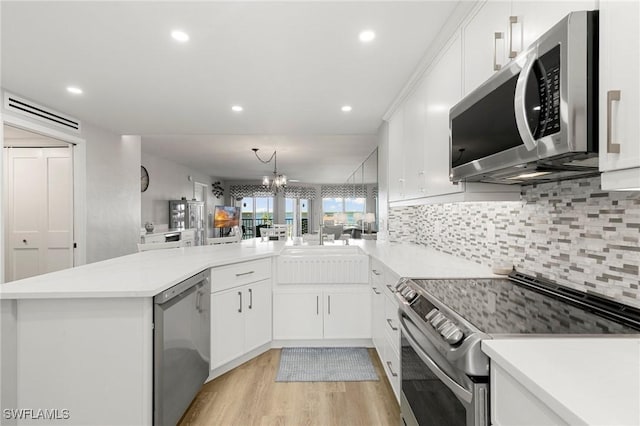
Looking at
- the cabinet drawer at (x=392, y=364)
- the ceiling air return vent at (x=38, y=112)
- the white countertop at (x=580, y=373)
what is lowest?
the cabinet drawer at (x=392, y=364)

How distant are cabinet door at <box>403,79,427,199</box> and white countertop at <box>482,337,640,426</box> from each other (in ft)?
4.92

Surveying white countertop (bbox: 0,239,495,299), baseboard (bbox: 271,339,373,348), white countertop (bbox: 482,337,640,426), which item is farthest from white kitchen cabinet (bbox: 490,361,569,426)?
baseboard (bbox: 271,339,373,348)

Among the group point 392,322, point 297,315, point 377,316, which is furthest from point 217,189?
point 392,322

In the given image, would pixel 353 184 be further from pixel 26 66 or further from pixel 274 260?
pixel 26 66

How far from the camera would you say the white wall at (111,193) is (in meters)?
4.06

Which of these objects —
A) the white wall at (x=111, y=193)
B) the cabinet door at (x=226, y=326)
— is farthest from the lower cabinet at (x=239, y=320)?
the white wall at (x=111, y=193)

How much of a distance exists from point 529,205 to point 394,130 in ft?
5.83

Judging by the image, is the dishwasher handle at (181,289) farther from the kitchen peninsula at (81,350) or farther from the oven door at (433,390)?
the oven door at (433,390)

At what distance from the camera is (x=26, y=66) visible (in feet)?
7.97

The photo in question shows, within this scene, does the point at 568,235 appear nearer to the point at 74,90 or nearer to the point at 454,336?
the point at 454,336

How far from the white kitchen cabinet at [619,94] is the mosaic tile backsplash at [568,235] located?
1.42 feet

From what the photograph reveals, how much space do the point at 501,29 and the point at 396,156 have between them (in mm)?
1811

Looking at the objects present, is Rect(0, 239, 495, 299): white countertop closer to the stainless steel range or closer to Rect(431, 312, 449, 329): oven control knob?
the stainless steel range

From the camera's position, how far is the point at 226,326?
96.5 inches
